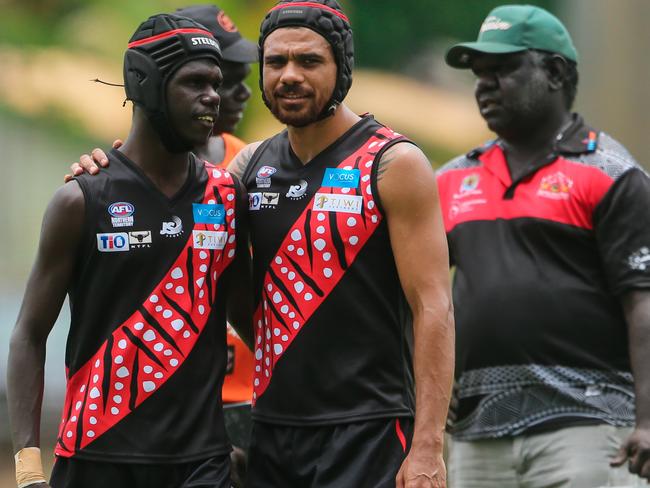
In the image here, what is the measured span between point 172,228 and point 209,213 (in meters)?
0.17

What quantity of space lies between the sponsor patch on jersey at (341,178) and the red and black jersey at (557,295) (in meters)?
1.58

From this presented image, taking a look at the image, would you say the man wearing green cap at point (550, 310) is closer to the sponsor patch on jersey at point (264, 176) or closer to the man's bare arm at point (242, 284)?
the man's bare arm at point (242, 284)

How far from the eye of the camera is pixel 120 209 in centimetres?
491

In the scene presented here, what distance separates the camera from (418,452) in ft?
15.7

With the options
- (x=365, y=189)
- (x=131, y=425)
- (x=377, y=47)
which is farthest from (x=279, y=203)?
(x=377, y=47)

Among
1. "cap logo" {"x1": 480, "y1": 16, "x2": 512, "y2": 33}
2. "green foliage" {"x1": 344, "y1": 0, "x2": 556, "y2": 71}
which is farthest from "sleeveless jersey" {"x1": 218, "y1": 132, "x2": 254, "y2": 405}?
"green foliage" {"x1": 344, "y1": 0, "x2": 556, "y2": 71}

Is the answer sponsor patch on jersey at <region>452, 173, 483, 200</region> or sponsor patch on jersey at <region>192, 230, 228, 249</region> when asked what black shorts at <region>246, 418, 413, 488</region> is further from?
sponsor patch on jersey at <region>452, 173, 483, 200</region>

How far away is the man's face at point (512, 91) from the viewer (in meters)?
6.62

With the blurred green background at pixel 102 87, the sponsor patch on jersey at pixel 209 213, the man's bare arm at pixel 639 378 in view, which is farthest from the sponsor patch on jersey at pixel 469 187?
the blurred green background at pixel 102 87

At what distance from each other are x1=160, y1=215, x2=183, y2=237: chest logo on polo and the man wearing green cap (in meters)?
1.91

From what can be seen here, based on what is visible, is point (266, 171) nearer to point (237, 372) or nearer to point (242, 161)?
point (242, 161)

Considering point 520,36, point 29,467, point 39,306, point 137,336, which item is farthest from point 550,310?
point 29,467

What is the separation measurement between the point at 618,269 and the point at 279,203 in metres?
1.85

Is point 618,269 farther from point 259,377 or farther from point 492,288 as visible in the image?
point 259,377
